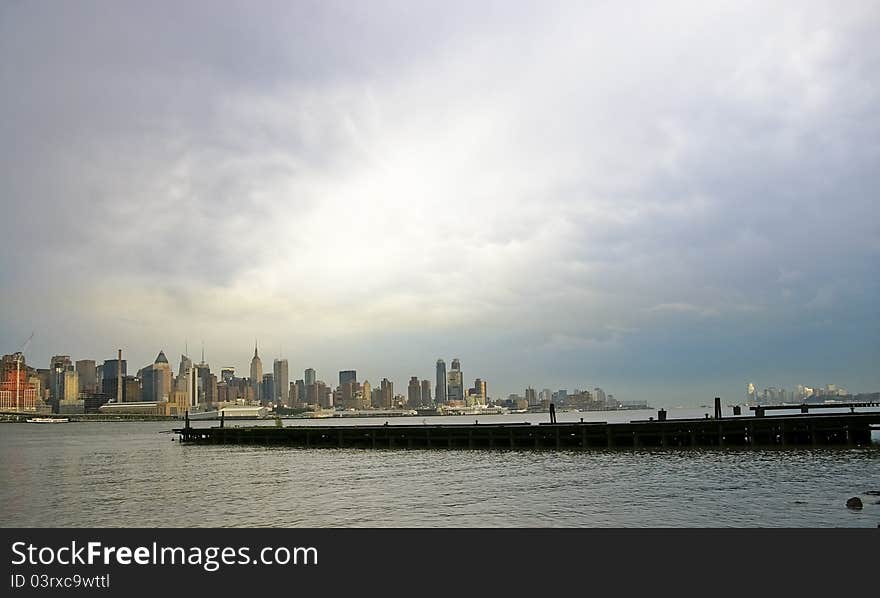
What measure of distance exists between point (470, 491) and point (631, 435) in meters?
33.8

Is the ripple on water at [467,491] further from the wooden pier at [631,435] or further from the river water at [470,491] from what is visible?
the wooden pier at [631,435]

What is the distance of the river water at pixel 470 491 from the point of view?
32562 mm

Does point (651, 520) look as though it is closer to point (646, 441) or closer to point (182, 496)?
point (182, 496)

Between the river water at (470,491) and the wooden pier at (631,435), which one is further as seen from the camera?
the wooden pier at (631,435)

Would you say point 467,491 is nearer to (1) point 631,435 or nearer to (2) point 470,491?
(2) point 470,491

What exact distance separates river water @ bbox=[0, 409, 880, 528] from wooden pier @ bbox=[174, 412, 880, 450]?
3.48 metres

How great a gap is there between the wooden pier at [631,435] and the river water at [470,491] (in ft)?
11.4

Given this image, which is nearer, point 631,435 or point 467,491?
point 467,491

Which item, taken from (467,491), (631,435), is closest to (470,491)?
(467,491)

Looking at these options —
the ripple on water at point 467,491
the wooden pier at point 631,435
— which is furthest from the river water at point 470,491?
the wooden pier at point 631,435

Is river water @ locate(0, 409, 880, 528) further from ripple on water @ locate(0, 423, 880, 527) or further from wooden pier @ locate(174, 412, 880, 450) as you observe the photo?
wooden pier @ locate(174, 412, 880, 450)

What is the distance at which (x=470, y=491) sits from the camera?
42.4 metres

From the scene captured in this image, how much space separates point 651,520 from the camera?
101 feet
